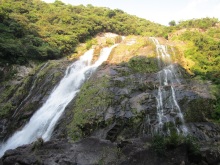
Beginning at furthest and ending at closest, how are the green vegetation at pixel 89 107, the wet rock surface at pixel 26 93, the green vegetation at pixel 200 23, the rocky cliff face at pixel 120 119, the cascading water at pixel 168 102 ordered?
the green vegetation at pixel 200 23 < the wet rock surface at pixel 26 93 < the green vegetation at pixel 89 107 < the cascading water at pixel 168 102 < the rocky cliff face at pixel 120 119

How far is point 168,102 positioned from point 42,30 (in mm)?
26011

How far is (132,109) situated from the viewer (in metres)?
17.0

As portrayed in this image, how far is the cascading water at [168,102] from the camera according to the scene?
15518 millimetres

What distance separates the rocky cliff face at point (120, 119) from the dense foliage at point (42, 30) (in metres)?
4.46

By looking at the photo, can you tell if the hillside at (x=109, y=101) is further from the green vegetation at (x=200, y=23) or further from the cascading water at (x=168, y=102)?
the green vegetation at (x=200, y=23)

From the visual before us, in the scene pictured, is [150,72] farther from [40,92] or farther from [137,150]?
[137,150]

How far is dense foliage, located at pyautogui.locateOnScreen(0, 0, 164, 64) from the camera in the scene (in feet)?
98.0

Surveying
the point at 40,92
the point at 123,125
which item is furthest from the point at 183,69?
the point at 40,92

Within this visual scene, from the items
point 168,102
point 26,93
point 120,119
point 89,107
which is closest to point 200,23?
point 168,102

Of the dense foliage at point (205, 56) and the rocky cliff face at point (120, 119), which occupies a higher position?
the dense foliage at point (205, 56)

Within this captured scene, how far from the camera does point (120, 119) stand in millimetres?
16297

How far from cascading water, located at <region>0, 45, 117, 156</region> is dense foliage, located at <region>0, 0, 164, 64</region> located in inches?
288

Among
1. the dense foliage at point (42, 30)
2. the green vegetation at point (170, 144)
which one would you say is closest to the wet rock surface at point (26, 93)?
the dense foliage at point (42, 30)

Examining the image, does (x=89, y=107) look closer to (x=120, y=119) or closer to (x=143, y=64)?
(x=120, y=119)
